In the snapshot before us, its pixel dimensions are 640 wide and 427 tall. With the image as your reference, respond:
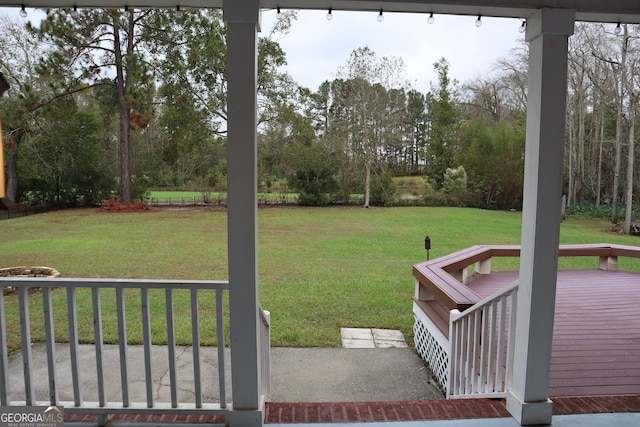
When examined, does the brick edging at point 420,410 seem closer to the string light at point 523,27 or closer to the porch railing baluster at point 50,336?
the porch railing baluster at point 50,336

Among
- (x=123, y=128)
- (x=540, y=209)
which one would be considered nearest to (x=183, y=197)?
(x=123, y=128)

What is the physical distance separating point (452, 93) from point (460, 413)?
651 inches

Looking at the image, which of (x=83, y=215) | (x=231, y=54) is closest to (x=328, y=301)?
(x=231, y=54)

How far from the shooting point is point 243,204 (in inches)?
73.2

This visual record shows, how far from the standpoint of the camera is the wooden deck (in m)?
2.54

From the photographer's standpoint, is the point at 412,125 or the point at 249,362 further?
→ the point at 412,125

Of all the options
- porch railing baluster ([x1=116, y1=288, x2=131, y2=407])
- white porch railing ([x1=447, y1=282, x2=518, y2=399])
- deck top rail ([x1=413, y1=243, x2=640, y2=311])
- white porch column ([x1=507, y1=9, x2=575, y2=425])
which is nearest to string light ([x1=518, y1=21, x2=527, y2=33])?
white porch column ([x1=507, y1=9, x2=575, y2=425])

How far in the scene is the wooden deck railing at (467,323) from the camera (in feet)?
7.64

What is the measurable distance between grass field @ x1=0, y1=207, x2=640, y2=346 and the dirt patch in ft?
1.23

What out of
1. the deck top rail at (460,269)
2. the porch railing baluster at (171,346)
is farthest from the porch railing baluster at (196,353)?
the deck top rail at (460,269)

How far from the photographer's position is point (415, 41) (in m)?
15.5

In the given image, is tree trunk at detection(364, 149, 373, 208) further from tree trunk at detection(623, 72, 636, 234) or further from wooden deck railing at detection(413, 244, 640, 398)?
wooden deck railing at detection(413, 244, 640, 398)

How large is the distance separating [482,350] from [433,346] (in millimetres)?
1553

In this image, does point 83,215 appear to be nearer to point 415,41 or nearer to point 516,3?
point 415,41
